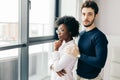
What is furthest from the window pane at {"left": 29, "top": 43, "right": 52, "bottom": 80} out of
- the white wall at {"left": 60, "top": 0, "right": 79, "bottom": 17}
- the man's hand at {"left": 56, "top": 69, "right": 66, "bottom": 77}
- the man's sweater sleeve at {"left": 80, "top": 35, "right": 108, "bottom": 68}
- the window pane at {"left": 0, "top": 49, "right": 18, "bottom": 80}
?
the man's sweater sleeve at {"left": 80, "top": 35, "right": 108, "bottom": 68}

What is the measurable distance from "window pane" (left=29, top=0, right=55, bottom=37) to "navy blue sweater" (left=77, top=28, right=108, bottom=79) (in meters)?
0.88

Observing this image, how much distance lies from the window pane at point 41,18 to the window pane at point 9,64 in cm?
33

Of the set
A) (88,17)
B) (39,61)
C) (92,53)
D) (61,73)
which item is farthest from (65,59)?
(39,61)

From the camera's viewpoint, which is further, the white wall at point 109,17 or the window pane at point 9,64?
the white wall at point 109,17

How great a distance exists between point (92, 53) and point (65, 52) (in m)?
0.23

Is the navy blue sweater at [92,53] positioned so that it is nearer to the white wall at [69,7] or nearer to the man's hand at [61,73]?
the man's hand at [61,73]

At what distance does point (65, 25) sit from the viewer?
1.72m

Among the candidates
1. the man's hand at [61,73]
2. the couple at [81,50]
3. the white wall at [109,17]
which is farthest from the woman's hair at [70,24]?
the white wall at [109,17]

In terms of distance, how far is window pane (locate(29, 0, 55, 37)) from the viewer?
2.52 metres

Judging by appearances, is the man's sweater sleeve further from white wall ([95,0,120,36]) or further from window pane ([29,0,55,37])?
white wall ([95,0,120,36])

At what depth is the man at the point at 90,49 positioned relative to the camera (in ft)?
5.31

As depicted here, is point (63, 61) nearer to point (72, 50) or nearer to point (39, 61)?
point (72, 50)

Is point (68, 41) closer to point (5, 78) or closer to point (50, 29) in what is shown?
point (5, 78)

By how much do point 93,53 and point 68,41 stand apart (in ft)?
0.78
